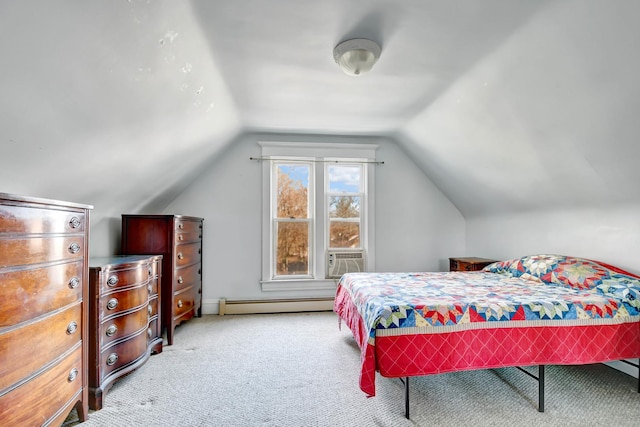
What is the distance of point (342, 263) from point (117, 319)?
104 inches

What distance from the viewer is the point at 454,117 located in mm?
2934

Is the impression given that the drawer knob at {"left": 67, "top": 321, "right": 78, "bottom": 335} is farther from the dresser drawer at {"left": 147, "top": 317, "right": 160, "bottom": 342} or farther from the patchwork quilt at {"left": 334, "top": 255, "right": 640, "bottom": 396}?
the patchwork quilt at {"left": 334, "top": 255, "right": 640, "bottom": 396}

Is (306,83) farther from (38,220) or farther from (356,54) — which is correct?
(38,220)

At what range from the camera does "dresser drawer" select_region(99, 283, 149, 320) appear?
80.7 inches

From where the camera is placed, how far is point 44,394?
4.71 feet

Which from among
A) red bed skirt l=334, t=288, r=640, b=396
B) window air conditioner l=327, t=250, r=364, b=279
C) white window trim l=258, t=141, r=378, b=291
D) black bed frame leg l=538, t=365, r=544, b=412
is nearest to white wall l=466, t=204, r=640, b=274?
red bed skirt l=334, t=288, r=640, b=396

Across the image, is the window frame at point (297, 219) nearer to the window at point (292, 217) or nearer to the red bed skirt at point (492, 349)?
the window at point (292, 217)

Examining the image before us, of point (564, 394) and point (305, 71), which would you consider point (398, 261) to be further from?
point (305, 71)

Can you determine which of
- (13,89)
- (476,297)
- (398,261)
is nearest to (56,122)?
(13,89)

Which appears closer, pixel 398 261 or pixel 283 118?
pixel 283 118

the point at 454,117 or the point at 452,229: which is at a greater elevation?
the point at 454,117

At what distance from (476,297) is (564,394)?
0.84 m

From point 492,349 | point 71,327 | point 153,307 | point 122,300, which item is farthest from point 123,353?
point 492,349

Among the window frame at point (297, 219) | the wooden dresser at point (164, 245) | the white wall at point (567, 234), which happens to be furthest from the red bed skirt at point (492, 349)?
the window frame at point (297, 219)
